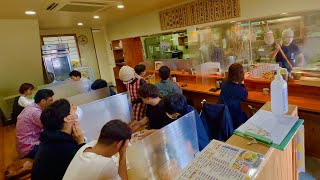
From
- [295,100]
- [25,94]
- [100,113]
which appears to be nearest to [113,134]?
[100,113]

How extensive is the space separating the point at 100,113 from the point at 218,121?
3.84 feet

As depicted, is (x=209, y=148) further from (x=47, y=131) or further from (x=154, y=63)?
(x=154, y=63)

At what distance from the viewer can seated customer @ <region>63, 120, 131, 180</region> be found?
0.98 meters

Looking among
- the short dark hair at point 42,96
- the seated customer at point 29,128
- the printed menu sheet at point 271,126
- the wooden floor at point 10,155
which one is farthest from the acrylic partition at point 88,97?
the printed menu sheet at point 271,126

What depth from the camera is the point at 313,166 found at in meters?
2.16

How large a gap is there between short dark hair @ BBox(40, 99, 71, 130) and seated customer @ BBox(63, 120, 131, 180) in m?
0.39

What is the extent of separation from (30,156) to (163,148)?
1.84 meters

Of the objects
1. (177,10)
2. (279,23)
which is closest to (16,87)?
(177,10)

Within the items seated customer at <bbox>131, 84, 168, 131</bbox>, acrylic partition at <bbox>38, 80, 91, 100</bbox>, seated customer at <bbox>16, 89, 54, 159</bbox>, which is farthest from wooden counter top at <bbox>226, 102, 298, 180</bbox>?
acrylic partition at <bbox>38, 80, 91, 100</bbox>

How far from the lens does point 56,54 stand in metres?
5.33

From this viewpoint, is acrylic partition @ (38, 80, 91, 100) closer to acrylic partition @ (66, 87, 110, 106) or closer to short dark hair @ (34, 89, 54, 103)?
acrylic partition @ (66, 87, 110, 106)

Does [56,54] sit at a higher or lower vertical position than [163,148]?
higher

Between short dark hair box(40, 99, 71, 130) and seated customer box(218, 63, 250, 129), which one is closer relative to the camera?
short dark hair box(40, 99, 71, 130)

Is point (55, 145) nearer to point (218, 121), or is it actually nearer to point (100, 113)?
point (100, 113)
